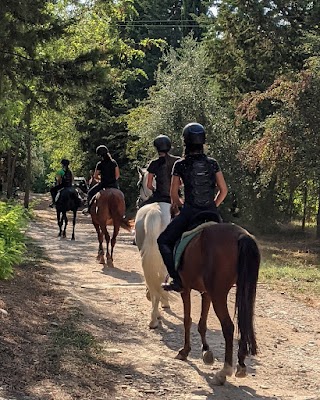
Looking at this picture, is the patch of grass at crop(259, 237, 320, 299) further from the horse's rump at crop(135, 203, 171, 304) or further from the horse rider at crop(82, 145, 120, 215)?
the horse's rump at crop(135, 203, 171, 304)

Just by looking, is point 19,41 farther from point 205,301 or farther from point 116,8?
point 116,8

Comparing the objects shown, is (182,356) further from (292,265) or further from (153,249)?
(292,265)

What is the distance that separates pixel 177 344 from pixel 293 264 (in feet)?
35.6

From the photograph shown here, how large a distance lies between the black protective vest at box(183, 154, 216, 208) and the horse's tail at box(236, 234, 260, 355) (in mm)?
887

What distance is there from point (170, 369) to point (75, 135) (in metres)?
31.0

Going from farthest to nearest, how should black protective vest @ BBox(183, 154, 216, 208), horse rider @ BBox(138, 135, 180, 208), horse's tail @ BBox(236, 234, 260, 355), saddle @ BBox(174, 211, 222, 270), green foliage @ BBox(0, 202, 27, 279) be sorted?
green foliage @ BBox(0, 202, 27, 279), horse rider @ BBox(138, 135, 180, 208), black protective vest @ BBox(183, 154, 216, 208), saddle @ BBox(174, 211, 222, 270), horse's tail @ BBox(236, 234, 260, 355)

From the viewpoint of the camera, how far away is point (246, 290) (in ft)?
18.4

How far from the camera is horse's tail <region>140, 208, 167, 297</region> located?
314 inches

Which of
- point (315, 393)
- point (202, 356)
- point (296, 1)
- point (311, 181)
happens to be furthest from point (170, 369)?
point (296, 1)

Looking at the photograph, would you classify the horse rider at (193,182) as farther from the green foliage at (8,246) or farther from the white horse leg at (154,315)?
the green foliage at (8,246)

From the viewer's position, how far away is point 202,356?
660cm

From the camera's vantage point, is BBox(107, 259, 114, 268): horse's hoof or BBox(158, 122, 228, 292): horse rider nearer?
BBox(158, 122, 228, 292): horse rider

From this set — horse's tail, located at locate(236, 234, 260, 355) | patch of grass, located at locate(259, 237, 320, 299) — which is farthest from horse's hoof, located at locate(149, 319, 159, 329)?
patch of grass, located at locate(259, 237, 320, 299)

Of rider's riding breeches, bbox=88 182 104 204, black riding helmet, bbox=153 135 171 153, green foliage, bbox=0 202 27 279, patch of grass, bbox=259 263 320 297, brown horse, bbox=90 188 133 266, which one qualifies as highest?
black riding helmet, bbox=153 135 171 153
